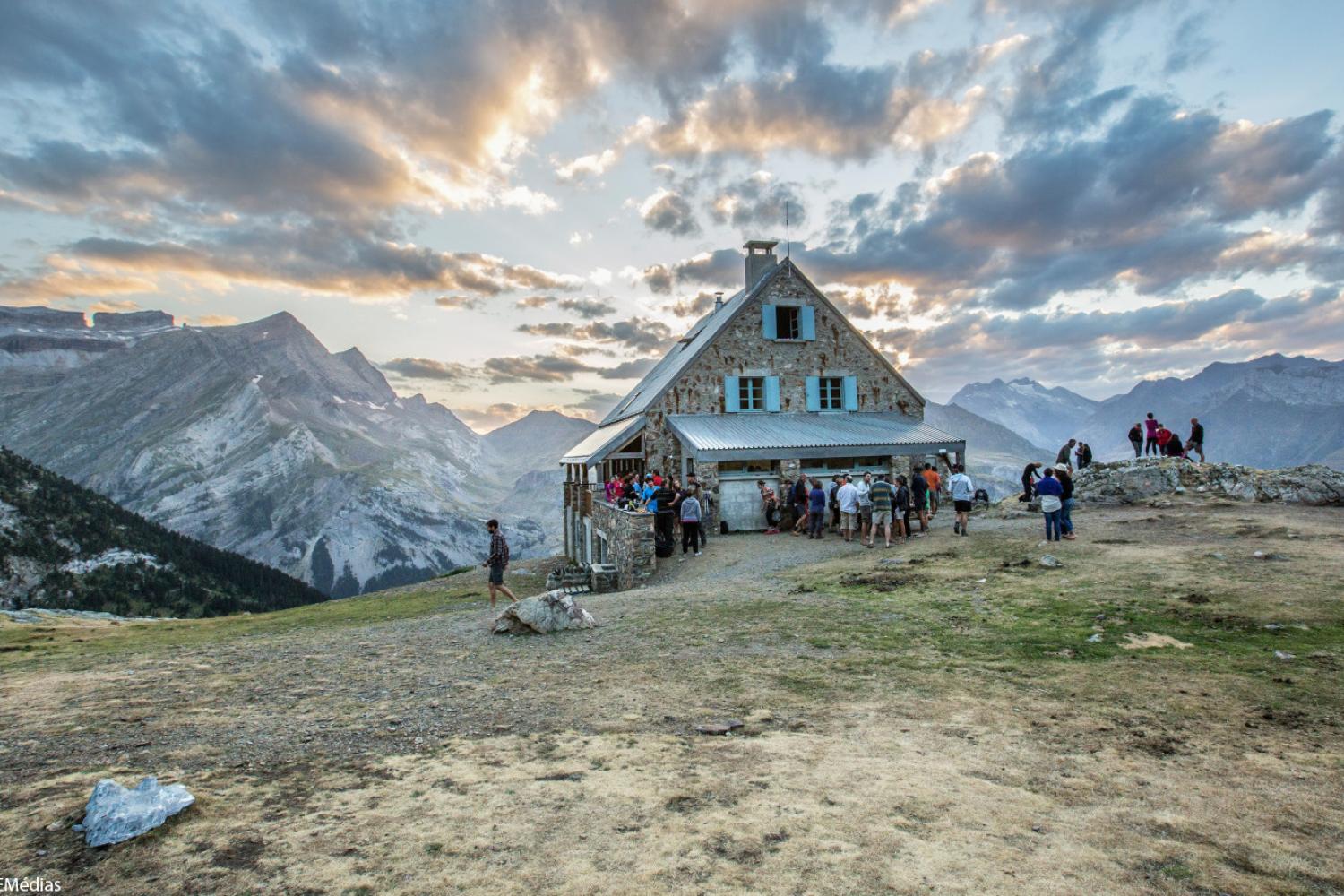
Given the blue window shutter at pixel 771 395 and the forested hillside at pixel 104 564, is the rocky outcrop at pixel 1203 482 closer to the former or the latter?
the blue window shutter at pixel 771 395

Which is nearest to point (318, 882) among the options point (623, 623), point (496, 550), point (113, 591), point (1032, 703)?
point (1032, 703)

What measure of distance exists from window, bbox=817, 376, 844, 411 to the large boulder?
68.5ft

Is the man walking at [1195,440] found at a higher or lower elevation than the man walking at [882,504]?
higher

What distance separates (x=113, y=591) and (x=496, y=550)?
86.4m

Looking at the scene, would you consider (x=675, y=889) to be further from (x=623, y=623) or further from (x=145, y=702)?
(x=623, y=623)

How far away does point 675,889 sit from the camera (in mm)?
3594

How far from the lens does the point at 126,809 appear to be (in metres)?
4.01

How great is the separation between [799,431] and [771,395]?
3017 mm

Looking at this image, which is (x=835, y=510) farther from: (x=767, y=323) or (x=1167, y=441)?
(x=1167, y=441)

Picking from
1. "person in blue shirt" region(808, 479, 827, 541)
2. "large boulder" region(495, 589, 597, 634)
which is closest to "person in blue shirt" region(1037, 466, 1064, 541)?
"person in blue shirt" region(808, 479, 827, 541)

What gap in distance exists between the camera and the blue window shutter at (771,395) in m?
28.7

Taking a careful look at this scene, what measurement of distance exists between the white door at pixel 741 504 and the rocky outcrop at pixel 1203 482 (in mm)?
11845

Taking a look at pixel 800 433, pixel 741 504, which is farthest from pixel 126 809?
pixel 800 433

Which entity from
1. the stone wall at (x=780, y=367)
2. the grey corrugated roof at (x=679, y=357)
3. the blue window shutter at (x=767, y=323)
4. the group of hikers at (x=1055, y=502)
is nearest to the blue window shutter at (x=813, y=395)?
the stone wall at (x=780, y=367)
